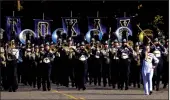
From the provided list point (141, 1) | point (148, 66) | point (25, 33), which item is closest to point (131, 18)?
point (141, 1)

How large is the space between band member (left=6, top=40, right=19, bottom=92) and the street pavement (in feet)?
1.09

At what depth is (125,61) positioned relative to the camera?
2386 centimetres

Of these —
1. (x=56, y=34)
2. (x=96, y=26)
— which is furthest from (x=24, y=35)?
(x=96, y=26)

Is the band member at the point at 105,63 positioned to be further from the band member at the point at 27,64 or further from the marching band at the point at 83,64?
the band member at the point at 27,64

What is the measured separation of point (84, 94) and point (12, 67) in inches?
122

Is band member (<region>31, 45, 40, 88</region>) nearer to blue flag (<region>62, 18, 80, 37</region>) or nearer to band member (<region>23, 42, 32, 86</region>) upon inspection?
band member (<region>23, 42, 32, 86</region>)

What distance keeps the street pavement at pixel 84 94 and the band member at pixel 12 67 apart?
1.09ft

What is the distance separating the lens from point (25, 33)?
3269 centimetres

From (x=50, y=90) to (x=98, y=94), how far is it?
2572 millimetres

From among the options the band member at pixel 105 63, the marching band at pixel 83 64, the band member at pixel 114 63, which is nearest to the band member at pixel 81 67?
the marching band at pixel 83 64

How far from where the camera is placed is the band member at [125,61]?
23.7m

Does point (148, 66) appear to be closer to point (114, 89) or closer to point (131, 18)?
point (114, 89)

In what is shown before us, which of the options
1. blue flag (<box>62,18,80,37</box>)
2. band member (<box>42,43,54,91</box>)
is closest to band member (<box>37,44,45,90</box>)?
band member (<box>42,43,54,91</box>)

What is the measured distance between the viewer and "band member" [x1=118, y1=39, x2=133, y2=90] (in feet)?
77.8
